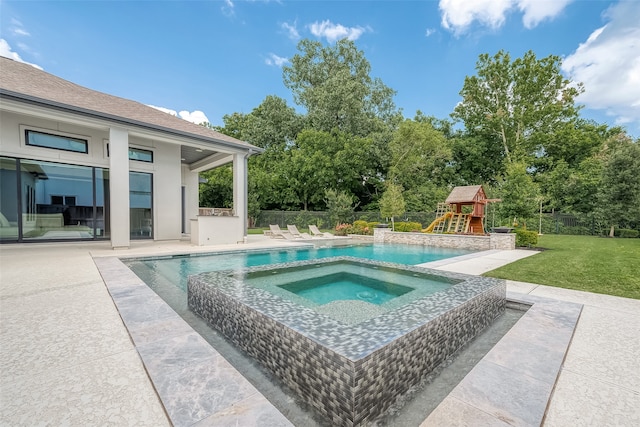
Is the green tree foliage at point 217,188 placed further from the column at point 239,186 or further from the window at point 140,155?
the column at point 239,186

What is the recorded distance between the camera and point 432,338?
268cm

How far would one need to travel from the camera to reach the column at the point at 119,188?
28.7 ft

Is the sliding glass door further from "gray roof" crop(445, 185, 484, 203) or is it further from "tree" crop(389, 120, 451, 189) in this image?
"tree" crop(389, 120, 451, 189)

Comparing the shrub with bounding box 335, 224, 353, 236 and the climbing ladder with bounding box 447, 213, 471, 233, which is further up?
the climbing ladder with bounding box 447, 213, 471, 233

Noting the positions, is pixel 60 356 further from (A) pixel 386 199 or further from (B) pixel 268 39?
(B) pixel 268 39

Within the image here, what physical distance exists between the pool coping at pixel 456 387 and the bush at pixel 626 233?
2053 cm

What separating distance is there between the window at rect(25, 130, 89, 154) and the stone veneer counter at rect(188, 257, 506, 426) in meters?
9.83

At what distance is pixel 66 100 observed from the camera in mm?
8211

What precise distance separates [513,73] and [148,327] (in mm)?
34748

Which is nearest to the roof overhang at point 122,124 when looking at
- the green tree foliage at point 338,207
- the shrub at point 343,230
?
the shrub at point 343,230

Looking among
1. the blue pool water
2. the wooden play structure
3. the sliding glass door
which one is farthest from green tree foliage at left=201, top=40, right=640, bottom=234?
the sliding glass door

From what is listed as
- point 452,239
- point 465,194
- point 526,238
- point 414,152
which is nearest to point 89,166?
point 452,239

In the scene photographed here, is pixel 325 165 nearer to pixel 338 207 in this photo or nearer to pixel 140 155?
pixel 338 207

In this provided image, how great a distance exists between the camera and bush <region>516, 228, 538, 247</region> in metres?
11.4
